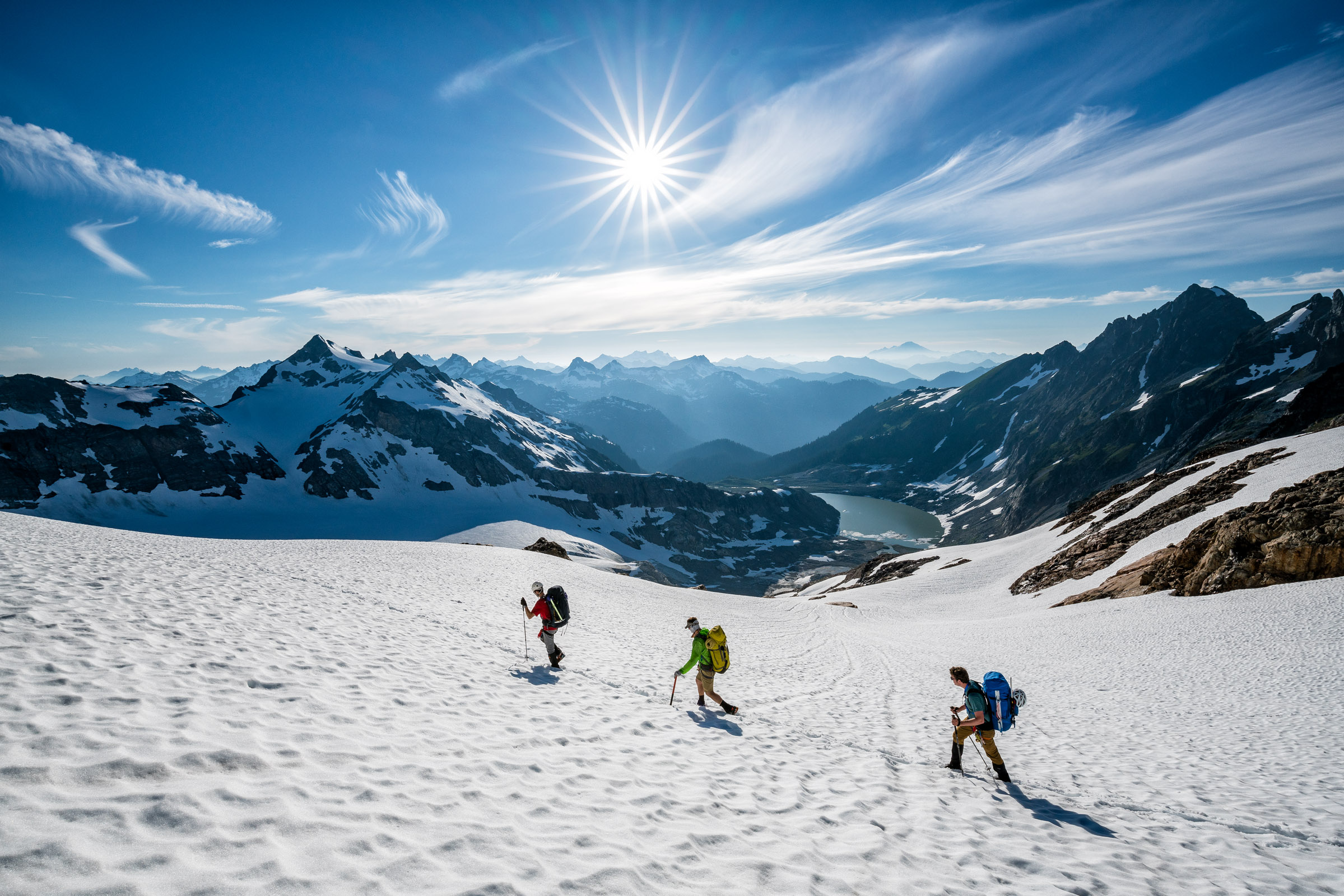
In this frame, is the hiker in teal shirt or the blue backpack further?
the hiker in teal shirt

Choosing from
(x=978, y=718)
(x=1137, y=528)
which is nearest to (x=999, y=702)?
(x=978, y=718)

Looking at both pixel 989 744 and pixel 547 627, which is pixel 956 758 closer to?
pixel 989 744

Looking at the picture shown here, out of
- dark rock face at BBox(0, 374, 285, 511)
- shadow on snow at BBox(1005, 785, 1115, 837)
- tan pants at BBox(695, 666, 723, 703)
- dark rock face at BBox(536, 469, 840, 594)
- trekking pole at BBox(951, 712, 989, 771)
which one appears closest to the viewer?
shadow on snow at BBox(1005, 785, 1115, 837)

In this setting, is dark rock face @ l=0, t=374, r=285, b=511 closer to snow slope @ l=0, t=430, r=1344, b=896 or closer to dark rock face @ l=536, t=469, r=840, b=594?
dark rock face @ l=536, t=469, r=840, b=594

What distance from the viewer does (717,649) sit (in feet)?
40.8

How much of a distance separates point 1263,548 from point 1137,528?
1686cm

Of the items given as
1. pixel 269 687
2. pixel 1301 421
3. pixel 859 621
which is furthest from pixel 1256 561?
pixel 1301 421

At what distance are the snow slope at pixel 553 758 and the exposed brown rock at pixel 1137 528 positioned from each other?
59.1ft

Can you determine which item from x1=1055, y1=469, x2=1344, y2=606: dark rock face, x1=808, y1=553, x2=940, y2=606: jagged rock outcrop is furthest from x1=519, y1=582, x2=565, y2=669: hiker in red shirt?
x1=808, y1=553, x2=940, y2=606: jagged rock outcrop

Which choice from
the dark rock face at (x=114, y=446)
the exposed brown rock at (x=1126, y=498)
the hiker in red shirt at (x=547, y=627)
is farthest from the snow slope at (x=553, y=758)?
the dark rock face at (x=114, y=446)

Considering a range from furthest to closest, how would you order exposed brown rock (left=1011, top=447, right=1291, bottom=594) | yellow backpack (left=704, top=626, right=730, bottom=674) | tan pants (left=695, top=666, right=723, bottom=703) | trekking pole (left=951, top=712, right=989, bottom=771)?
exposed brown rock (left=1011, top=447, right=1291, bottom=594) → tan pants (left=695, top=666, right=723, bottom=703) → yellow backpack (left=704, top=626, right=730, bottom=674) → trekking pole (left=951, top=712, right=989, bottom=771)

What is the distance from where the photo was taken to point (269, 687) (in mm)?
8227

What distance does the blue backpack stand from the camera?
367 inches

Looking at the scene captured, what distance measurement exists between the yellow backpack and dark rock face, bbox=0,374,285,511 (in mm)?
184081
